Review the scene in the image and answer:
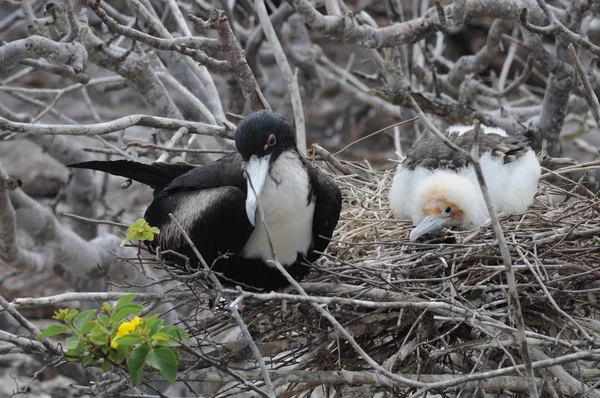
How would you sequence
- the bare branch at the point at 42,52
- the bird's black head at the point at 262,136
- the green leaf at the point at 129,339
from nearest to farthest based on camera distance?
1. the green leaf at the point at 129,339
2. the bird's black head at the point at 262,136
3. the bare branch at the point at 42,52

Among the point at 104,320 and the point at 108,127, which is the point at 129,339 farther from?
the point at 108,127

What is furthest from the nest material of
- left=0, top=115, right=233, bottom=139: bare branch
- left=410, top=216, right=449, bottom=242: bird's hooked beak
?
left=0, top=115, right=233, bottom=139: bare branch

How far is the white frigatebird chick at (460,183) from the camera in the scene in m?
4.01

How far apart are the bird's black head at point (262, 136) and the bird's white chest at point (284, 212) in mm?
56

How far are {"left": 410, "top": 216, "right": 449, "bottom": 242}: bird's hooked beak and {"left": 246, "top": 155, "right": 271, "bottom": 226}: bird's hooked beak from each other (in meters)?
0.72

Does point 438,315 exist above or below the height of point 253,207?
below

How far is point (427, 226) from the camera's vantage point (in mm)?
3949

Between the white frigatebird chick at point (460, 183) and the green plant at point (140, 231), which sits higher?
the green plant at point (140, 231)

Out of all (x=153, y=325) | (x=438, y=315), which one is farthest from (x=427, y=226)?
(x=153, y=325)

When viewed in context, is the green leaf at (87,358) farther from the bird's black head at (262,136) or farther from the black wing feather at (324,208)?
the black wing feather at (324,208)

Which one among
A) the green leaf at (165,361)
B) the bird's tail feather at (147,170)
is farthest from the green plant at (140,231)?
the bird's tail feather at (147,170)

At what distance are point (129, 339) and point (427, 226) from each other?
5.20 feet

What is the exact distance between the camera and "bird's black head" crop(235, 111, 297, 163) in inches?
138

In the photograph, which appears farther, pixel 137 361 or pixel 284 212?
pixel 284 212
